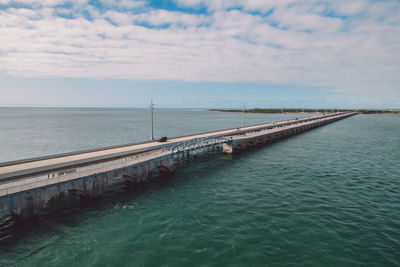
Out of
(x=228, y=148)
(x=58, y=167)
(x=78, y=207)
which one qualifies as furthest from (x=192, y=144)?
(x=78, y=207)

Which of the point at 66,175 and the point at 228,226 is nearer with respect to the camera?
the point at 228,226

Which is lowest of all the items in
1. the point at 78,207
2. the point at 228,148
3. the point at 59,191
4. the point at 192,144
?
the point at 78,207

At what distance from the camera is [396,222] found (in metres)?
15.8

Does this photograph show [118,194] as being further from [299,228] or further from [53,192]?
[299,228]

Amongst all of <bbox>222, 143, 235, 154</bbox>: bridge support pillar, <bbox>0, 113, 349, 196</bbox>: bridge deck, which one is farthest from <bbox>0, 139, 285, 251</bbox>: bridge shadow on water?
<bbox>222, 143, 235, 154</bbox>: bridge support pillar

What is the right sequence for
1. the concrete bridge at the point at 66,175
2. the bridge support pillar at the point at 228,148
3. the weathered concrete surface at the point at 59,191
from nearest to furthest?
the weathered concrete surface at the point at 59,191, the concrete bridge at the point at 66,175, the bridge support pillar at the point at 228,148

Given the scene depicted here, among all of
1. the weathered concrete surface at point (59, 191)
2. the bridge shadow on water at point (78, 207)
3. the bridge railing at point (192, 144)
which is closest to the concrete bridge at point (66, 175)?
the weathered concrete surface at point (59, 191)

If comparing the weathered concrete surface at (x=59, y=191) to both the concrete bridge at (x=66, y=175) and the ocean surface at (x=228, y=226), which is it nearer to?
the concrete bridge at (x=66, y=175)

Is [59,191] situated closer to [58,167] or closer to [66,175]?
[66,175]

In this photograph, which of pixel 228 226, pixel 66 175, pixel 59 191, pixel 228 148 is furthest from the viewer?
pixel 228 148

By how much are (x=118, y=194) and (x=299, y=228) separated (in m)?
16.2

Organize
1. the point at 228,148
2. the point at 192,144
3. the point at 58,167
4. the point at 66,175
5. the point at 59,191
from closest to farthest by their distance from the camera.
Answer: the point at 59,191, the point at 66,175, the point at 58,167, the point at 192,144, the point at 228,148

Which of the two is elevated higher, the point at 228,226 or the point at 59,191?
the point at 59,191

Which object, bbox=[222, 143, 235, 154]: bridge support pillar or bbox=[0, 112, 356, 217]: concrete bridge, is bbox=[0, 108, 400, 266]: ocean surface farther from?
bbox=[222, 143, 235, 154]: bridge support pillar
